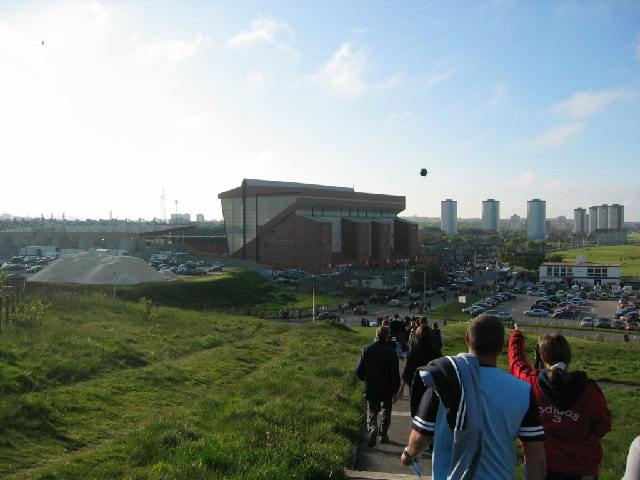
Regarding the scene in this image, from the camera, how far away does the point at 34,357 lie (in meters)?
10.7

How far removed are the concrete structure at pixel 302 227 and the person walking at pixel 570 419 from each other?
59.3 metres

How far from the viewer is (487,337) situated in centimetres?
289

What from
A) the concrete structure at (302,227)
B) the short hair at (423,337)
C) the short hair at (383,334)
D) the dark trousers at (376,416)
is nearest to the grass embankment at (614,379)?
the short hair at (423,337)

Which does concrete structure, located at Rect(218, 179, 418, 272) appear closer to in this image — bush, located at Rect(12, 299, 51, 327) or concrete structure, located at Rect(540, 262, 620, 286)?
concrete structure, located at Rect(540, 262, 620, 286)

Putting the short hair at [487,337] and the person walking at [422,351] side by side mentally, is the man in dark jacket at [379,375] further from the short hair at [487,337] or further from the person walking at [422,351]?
the short hair at [487,337]

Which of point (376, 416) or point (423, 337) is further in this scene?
point (376, 416)

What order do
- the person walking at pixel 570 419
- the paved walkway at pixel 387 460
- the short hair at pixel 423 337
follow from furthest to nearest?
the short hair at pixel 423 337 < the paved walkway at pixel 387 460 < the person walking at pixel 570 419

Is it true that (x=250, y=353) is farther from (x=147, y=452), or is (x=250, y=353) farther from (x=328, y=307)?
(x=328, y=307)

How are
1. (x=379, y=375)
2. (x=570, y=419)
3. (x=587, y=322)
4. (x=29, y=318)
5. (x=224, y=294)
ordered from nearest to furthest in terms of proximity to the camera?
(x=570, y=419)
(x=379, y=375)
(x=29, y=318)
(x=587, y=322)
(x=224, y=294)

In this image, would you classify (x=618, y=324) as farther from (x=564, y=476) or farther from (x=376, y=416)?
(x=564, y=476)

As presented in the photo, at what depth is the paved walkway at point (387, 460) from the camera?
5.27 m

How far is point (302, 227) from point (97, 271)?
29.3 metres

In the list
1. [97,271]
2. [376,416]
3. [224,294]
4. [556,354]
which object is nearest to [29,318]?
[376,416]

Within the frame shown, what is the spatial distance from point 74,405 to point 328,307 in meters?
34.8
